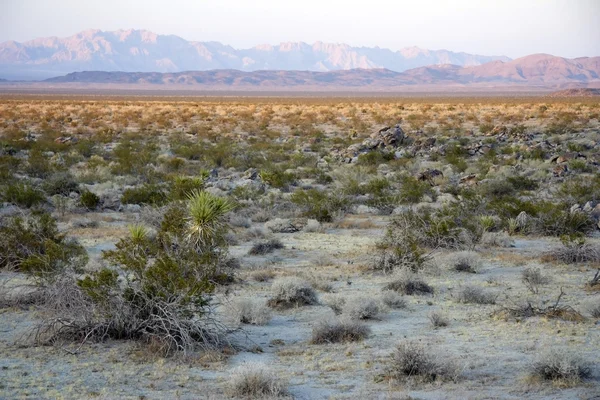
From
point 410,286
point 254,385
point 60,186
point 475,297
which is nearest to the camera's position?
point 254,385

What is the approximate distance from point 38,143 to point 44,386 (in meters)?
27.1

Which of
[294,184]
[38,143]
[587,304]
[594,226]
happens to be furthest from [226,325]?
[38,143]

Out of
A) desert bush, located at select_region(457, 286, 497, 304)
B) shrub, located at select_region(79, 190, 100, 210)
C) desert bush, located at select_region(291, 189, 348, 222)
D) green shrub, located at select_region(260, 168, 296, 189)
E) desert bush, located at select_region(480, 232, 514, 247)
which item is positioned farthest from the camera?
green shrub, located at select_region(260, 168, 296, 189)

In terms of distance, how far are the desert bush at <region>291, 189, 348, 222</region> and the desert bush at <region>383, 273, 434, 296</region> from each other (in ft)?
19.9

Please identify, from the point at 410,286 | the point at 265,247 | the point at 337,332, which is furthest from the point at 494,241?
the point at 337,332

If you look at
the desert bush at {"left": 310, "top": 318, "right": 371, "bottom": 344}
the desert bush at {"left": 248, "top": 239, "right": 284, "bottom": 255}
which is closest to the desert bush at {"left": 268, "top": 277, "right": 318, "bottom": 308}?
the desert bush at {"left": 310, "top": 318, "right": 371, "bottom": 344}

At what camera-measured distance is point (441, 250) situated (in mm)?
13508

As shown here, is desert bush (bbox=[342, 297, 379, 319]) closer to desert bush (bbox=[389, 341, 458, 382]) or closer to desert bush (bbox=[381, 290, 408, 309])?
desert bush (bbox=[381, 290, 408, 309])

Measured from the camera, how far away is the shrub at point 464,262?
1220 cm

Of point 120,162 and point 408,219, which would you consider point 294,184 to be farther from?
point 408,219

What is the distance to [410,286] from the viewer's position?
35.5 feet

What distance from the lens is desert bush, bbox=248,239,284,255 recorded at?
13.5m

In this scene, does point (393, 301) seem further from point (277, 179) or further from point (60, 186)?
point (60, 186)

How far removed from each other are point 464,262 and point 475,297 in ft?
6.98
